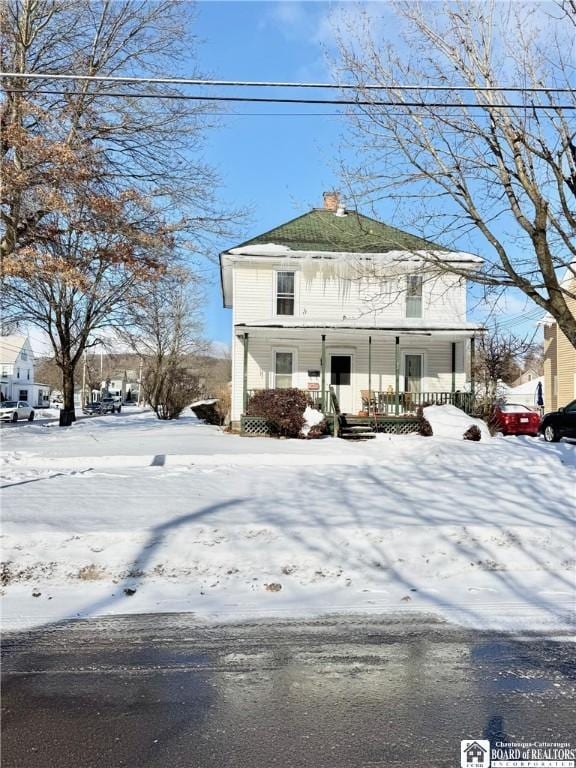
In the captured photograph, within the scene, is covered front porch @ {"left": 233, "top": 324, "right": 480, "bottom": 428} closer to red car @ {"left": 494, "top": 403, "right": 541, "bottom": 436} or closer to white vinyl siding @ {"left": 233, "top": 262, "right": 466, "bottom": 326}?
white vinyl siding @ {"left": 233, "top": 262, "right": 466, "bottom": 326}

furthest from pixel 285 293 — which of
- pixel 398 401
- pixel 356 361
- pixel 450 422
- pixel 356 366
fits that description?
pixel 450 422

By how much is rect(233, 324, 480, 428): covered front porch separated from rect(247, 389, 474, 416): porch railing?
0.04 m

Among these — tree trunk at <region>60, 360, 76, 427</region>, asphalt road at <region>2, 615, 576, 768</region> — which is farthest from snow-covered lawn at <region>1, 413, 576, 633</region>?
tree trunk at <region>60, 360, 76, 427</region>

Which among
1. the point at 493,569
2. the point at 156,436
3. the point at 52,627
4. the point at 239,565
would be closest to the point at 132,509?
the point at 239,565

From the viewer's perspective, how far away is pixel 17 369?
237 feet

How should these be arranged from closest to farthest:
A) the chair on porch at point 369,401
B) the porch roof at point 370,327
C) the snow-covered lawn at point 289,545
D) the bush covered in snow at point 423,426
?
the snow-covered lawn at point 289,545, the bush covered in snow at point 423,426, the porch roof at point 370,327, the chair on porch at point 369,401

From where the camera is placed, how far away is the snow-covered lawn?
206 inches

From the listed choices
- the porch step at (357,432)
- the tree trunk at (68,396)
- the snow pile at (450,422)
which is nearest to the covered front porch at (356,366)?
the porch step at (357,432)

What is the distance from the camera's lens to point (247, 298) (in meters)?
21.0

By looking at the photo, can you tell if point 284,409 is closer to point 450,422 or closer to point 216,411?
point 450,422

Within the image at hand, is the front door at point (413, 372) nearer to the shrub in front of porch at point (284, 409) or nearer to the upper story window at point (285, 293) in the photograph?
the upper story window at point (285, 293)

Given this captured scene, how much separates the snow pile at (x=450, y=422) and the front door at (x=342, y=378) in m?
3.76

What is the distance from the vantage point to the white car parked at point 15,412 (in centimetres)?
3956

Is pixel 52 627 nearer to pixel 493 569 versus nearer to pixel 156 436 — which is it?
pixel 493 569
